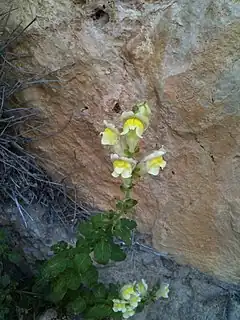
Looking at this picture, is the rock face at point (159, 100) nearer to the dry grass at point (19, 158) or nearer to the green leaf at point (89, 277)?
the dry grass at point (19, 158)

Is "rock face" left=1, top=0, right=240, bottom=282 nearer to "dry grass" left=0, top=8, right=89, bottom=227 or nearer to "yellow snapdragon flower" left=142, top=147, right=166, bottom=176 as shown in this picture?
"dry grass" left=0, top=8, right=89, bottom=227

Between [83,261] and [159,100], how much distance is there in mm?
514

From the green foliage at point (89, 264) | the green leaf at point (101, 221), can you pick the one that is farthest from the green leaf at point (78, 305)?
the green leaf at point (101, 221)

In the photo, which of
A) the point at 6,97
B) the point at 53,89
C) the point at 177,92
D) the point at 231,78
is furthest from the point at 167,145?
the point at 6,97

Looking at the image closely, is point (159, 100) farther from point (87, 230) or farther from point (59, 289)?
point (59, 289)

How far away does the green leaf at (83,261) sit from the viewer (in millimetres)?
1346

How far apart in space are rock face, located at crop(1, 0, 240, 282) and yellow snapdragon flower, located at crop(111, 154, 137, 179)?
332 millimetres

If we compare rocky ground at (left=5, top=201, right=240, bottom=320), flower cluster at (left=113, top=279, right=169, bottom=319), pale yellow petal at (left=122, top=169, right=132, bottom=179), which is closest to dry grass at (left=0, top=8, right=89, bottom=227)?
rocky ground at (left=5, top=201, right=240, bottom=320)

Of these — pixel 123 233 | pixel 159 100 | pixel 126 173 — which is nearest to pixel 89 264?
pixel 123 233

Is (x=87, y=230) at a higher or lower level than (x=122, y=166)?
lower

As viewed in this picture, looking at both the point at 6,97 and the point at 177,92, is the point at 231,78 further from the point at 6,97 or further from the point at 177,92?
the point at 6,97

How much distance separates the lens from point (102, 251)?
132 cm

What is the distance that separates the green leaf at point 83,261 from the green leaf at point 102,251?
3 centimetres

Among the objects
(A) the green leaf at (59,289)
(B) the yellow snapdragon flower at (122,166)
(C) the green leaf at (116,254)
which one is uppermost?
(B) the yellow snapdragon flower at (122,166)
